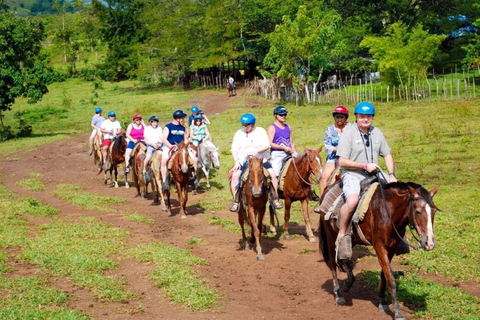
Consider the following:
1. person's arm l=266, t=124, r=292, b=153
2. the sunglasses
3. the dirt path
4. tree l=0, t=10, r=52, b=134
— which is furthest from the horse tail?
tree l=0, t=10, r=52, b=134

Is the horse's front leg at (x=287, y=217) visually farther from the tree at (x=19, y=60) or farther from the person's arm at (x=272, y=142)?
the tree at (x=19, y=60)

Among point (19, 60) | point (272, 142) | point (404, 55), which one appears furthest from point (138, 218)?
point (404, 55)

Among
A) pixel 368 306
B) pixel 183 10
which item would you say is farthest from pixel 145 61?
pixel 368 306

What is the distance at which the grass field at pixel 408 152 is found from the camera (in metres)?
9.67

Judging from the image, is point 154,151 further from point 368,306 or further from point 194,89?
point 194,89

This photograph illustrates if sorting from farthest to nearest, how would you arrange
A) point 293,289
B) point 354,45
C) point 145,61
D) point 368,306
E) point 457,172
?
1. point 145,61
2. point 354,45
3. point 457,172
4. point 293,289
5. point 368,306

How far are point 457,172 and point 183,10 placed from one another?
47.0 metres

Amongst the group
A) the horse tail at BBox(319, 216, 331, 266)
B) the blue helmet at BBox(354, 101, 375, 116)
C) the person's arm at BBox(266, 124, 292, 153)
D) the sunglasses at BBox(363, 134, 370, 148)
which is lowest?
the horse tail at BBox(319, 216, 331, 266)

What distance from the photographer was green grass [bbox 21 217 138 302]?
8930 millimetres

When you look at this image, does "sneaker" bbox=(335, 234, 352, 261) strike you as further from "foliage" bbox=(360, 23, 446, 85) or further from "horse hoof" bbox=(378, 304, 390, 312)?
"foliage" bbox=(360, 23, 446, 85)

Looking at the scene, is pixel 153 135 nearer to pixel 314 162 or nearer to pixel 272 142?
pixel 272 142

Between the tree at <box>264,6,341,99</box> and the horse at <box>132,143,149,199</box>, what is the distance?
78.3 feet

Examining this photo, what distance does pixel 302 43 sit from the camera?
133ft

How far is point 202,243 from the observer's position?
1195 cm
